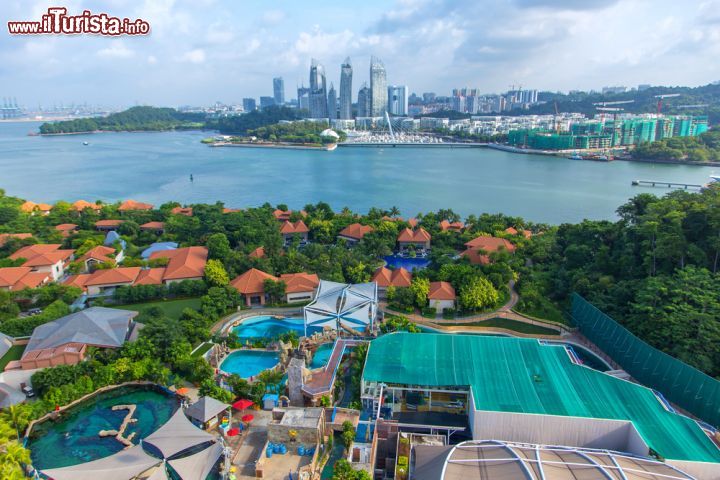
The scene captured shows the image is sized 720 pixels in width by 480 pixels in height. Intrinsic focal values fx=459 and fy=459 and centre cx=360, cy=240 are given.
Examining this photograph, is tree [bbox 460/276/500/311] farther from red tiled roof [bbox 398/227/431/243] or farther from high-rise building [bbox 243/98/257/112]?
high-rise building [bbox 243/98/257/112]

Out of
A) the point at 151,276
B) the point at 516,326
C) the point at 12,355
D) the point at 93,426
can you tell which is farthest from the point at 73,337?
the point at 516,326

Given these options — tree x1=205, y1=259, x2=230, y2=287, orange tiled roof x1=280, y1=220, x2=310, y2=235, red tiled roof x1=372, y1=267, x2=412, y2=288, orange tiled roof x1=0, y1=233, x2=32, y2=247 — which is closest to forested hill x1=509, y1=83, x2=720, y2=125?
orange tiled roof x1=280, y1=220, x2=310, y2=235

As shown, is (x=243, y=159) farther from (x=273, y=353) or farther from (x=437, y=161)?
(x=273, y=353)

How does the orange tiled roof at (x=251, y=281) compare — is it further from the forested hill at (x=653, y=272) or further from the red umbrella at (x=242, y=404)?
the forested hill at (x=653, y=272)

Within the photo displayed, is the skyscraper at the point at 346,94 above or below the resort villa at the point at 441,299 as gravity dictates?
above

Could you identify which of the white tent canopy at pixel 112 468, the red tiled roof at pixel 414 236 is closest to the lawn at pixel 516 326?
the red tiled roof at pixel 414 236

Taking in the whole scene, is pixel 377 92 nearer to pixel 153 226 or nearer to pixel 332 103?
pixel 332 103
